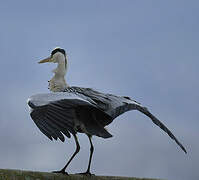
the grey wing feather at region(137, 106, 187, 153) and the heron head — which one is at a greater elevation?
the heron head

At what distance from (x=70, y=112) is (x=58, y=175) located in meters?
0.74

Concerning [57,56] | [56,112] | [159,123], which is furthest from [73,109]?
[57,56]

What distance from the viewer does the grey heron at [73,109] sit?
4.32m

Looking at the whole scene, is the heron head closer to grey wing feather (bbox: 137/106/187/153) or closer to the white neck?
the white neck

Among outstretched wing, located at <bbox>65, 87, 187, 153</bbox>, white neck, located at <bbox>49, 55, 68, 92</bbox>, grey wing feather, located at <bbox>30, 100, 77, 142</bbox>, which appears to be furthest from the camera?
white neck, located at <bbox>49, 55, 68, 92</bbox>

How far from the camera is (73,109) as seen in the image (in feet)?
15.4

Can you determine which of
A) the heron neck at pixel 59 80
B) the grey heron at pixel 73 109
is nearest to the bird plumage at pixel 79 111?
the grey heron at pixel 73 109

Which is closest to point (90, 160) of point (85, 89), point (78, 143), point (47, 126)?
point (78, 143)

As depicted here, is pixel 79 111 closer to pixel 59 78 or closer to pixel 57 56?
pixel 59 78

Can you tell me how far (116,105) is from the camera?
479cm

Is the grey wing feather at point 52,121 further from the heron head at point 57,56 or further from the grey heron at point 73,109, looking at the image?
the heron head at point 57,56

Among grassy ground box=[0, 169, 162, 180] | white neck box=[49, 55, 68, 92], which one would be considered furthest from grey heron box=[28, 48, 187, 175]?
grassy ground box=[0, 169, 162, 180]

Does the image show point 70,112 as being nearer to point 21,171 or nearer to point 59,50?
point 21,171

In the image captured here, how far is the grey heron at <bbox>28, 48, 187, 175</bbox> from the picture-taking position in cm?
432
